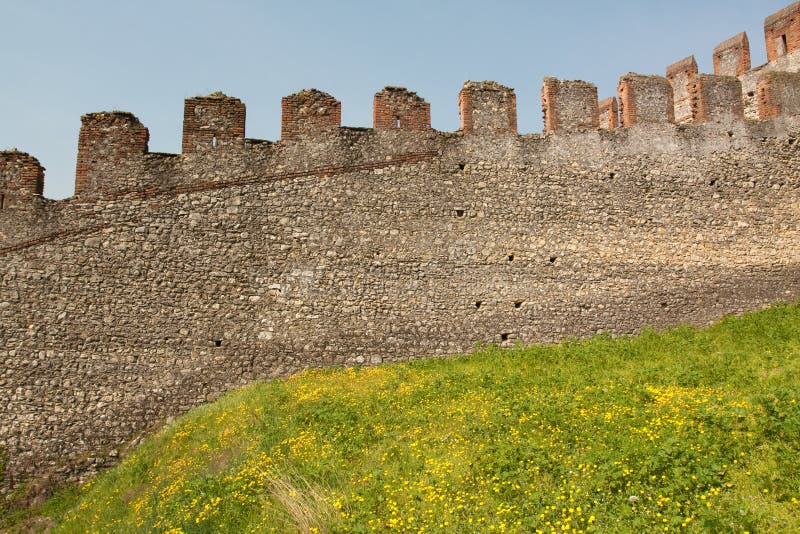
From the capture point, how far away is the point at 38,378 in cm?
1123

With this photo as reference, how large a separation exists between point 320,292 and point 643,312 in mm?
7164

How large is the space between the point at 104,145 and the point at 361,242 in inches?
216

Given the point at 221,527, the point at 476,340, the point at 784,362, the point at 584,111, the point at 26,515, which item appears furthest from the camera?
the point at 584,111

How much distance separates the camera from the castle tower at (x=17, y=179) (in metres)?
11.8

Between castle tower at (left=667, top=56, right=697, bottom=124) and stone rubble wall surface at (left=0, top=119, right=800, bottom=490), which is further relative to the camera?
castle tower at (left=667, top=56, right=697, bottom=124)

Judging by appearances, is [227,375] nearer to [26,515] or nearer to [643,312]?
[26,515]

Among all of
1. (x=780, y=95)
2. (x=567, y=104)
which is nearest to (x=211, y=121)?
(x=567, y=104)

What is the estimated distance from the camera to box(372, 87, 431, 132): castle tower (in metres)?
13.3

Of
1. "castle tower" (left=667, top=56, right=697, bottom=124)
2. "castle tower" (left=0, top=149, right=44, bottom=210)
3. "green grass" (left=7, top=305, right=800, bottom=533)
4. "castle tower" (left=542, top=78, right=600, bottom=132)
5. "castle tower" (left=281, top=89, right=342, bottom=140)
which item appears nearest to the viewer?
"green grass" (left=7, top=305, right=800, bottom=533)

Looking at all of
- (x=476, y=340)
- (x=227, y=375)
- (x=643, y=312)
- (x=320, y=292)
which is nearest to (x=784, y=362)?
(x=643, y=312)

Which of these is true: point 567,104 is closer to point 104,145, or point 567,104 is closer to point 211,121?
point 211,121

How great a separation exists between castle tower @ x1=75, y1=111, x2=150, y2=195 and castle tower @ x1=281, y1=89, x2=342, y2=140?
286 centimetres

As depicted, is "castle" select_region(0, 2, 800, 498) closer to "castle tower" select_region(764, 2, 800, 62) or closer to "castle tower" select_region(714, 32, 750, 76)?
"castle tower" select_region(764, 2, 800, 62)

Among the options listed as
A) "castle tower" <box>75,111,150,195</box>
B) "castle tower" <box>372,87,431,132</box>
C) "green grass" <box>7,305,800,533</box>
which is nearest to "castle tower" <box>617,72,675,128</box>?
"castle tower" <box>372,87,431,132</box>
